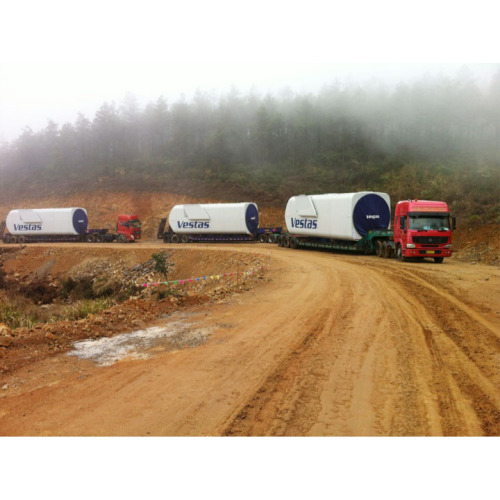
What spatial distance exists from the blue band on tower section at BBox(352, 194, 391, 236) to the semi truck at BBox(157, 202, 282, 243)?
11.9 meters

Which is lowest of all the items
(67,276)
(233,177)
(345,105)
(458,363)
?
(67,276)

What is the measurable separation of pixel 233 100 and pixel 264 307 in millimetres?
84260

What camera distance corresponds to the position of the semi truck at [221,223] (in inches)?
1531

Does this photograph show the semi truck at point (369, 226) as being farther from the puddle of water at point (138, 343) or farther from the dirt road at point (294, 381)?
the puddle of water at point (138, 343)

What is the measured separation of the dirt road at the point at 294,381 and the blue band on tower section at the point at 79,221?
3756 cm

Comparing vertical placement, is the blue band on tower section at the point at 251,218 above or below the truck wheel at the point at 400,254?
above

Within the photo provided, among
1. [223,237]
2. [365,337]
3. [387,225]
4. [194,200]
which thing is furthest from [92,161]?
[365,337]

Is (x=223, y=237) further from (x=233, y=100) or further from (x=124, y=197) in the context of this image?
(x=233, y=100)

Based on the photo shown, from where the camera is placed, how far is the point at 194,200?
6250cm

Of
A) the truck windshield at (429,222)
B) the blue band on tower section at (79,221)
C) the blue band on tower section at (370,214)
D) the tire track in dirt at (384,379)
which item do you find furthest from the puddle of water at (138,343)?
the blue band on tower section at (79,221)

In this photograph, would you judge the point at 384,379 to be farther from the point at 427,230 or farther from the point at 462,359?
the point at 427,230

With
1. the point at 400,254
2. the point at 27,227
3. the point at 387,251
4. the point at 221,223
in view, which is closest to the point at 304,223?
the point at 387,251

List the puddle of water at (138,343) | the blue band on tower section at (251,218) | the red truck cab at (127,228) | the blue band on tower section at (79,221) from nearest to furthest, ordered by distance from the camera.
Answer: the puddle of water at (138,343) → the blue band on tower section at (251,218) → the red truck cab at (127,228) → the blue band on tower section at (79,221)

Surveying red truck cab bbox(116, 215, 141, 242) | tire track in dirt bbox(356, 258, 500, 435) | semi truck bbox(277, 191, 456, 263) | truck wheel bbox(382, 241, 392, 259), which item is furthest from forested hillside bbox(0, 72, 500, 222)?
tire track in dirt bbox(356, 258, 500, 435)
